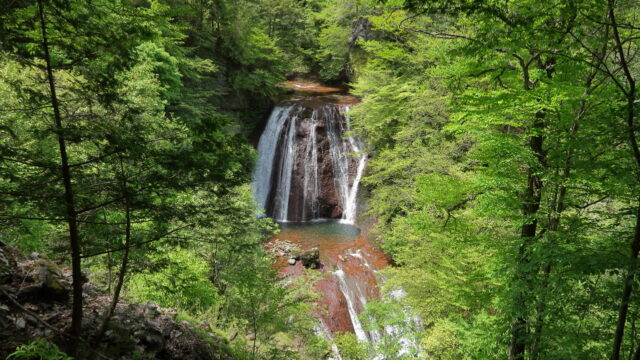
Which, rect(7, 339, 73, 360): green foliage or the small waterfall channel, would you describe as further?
the small waterfall channel

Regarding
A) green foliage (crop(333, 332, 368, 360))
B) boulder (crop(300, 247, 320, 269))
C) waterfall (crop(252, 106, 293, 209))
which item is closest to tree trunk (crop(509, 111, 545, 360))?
green foliage (crop(333, 332, 368, 360))

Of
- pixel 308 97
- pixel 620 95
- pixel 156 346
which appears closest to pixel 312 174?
pixel 308 97

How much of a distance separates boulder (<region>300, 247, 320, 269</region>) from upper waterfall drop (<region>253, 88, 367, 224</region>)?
5.72m

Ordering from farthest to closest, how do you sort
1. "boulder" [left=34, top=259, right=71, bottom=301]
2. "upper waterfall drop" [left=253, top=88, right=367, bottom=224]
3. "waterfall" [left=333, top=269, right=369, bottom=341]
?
"upper waterfall drop" [left=253, top=88, right=367, bottom=224] < "waterfall" [left=333, top=269, right=369, bottom=341] < "boulder" [left=34, top=259, right=71, bottom=301]

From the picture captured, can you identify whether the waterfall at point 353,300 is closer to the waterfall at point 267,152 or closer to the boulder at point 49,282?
the boulder at point 49,282

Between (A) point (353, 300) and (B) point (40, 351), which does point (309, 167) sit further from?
(B) point (40, 351)

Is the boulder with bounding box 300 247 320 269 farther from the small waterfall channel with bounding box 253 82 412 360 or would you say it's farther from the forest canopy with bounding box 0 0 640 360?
the forest canopy with bounding box 0 0 640 360

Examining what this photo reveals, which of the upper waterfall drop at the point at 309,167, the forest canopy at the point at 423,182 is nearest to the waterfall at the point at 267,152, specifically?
the upper waterfall drop at the point at 309,167

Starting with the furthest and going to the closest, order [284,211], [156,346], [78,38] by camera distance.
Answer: [284,211], [156,346], [78,38]

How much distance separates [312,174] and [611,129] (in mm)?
16949

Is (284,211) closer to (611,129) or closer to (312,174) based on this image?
(312,174)

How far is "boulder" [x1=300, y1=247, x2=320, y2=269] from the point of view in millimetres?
12211

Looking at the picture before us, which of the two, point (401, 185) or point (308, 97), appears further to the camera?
point (308, 97)

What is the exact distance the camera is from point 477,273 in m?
5.33
